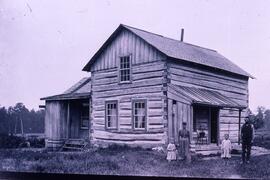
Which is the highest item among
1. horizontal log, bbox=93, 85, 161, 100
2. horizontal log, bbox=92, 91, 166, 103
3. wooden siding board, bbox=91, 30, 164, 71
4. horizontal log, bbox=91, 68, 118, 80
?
wooden siding board, bbox=91, 30, 164, 71

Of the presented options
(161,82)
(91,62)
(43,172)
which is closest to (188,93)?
(161,82)

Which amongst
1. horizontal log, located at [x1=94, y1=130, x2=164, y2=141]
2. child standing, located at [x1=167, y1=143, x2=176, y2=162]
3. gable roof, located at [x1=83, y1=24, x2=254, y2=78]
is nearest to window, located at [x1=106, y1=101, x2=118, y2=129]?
horizontal log, located at [x1=94, y1=130, x2=164, y2=141]

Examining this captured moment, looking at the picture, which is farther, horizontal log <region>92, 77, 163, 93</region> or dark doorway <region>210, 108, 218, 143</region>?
dark doorway <region>210, 108, 218, 143</region>

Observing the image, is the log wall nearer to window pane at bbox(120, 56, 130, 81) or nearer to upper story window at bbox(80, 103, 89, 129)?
window pane at bbox(120, 56, 130, 81)

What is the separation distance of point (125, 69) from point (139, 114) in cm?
199

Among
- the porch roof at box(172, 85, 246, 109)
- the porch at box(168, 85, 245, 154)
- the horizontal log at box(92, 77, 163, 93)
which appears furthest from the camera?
the horizontal log at box(92, 77, 163, 93)

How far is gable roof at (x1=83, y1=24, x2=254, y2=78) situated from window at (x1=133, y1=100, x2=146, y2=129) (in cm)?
224

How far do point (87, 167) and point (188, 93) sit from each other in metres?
5.14

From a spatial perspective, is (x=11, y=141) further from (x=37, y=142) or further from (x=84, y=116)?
(x=84, y=116)

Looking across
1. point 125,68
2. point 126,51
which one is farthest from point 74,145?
point 126,51

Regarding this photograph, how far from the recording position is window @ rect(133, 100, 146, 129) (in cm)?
1461

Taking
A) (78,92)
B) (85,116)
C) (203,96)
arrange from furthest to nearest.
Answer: (85,116)
(78,92)
(203,96)

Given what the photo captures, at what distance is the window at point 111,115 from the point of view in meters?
15.9

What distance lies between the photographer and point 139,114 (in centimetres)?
1473
